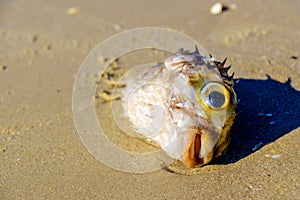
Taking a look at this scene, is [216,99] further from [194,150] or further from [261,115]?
[261,115]

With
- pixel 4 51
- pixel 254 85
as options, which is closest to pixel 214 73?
pixel 254 85

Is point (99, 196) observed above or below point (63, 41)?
below

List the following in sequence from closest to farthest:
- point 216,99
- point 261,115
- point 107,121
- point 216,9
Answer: point 216,99 → point 261,115 → point 107,121 → point 216,9

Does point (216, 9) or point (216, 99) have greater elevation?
point (216, 9)

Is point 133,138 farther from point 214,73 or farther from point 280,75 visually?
point 280,75

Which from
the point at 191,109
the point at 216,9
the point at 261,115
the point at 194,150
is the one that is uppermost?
the point at 216,9

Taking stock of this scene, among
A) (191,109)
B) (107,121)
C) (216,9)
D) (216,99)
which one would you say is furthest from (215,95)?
(216,9)
